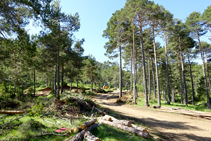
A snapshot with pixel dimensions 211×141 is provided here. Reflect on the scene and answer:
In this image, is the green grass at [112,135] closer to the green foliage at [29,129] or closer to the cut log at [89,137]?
the cut log at [89,137]

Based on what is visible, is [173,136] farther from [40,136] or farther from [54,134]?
[40,136]

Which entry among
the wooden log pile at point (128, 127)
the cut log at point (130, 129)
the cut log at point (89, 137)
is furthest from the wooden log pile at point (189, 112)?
the cut log at point (89, 137)

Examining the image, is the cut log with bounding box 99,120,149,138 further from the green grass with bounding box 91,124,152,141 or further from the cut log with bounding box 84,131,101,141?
the cut log with bounding box 84,131,101,141

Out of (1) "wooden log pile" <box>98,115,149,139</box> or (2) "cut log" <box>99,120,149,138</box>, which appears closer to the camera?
(2) "cut log" <box>99,120,149,138</box>

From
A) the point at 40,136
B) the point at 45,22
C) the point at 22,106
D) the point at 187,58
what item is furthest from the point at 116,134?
the point at 187,58

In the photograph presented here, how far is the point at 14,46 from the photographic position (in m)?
7.35

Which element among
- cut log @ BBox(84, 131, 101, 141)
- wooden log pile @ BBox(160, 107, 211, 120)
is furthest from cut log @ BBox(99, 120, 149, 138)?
wooden log pile @ BBox(160, 107, 211, 120)

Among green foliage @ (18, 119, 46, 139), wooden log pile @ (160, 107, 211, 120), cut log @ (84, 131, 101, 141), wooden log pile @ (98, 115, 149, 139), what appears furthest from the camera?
wooden log pile @ (160, 107, 211, 120)

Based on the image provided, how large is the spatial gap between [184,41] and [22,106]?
2466 cm

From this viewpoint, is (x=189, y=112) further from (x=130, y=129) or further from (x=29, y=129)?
(x=29, y=129)

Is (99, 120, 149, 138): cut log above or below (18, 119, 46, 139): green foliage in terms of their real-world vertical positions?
below

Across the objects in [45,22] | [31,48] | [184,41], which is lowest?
[31,48]

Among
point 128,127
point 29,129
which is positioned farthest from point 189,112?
point 29,129

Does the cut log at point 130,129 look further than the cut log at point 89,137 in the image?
Yes
